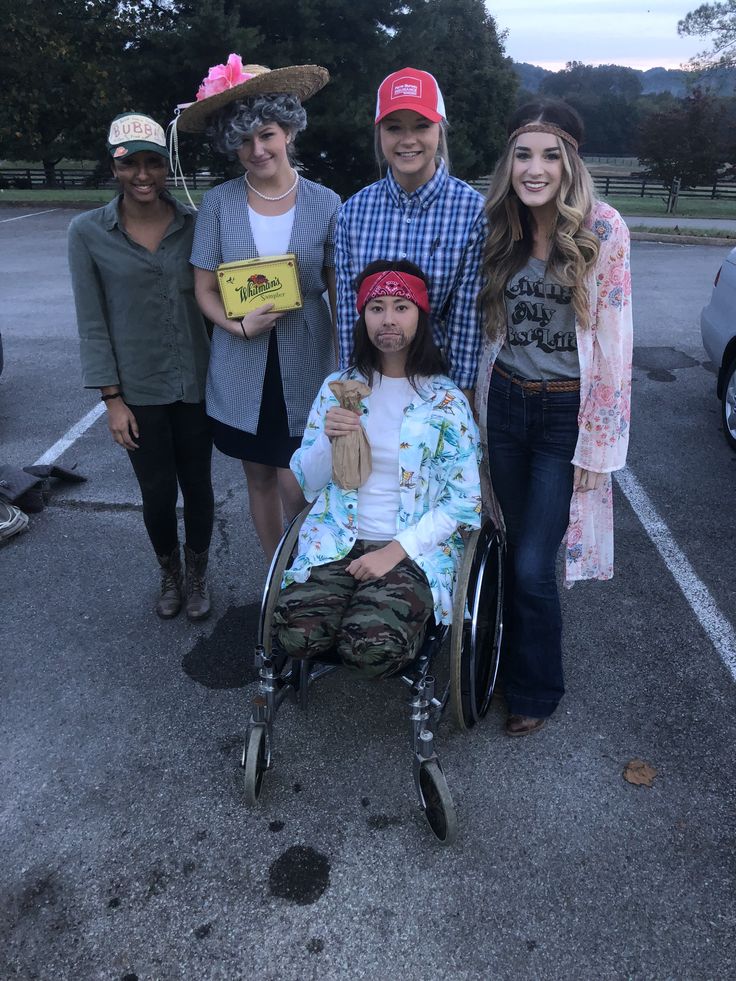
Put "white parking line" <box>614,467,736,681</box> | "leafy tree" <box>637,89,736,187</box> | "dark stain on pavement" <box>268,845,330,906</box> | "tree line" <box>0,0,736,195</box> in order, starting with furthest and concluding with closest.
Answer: "leafy tree" <box>637,89,736,187</box>, "tree line" <box>0,0,736,195</box>, "white parking line" <box>614,467,736,681</box>, "dark stain on pavement" <box>268,845,330,906</box>

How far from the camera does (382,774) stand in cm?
260

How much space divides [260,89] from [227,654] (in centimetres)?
207

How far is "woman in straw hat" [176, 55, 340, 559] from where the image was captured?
8.56 feet

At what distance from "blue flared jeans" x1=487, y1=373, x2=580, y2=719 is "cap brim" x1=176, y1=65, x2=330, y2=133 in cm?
117

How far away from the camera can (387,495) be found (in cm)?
259

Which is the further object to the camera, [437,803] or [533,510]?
[533,510]

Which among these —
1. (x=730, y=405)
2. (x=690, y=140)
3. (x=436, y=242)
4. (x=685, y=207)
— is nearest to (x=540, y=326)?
(x=436, y=242)

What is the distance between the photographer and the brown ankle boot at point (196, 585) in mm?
3430

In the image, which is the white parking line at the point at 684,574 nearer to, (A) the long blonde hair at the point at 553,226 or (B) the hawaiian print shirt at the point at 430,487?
(B) the hawaiian print shirt at the point at 430,487

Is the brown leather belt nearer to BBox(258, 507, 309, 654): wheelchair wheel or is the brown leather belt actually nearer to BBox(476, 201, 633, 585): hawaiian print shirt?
BBox(476, 201, 633, 585): hawaiian print shirt

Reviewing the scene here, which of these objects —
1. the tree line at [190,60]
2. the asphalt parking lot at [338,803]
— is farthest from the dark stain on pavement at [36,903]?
the tree line at [190,60]

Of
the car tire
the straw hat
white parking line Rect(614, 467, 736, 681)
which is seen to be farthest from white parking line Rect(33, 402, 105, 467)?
the car tire

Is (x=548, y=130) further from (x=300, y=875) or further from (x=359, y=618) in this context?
(x=300, y=875)

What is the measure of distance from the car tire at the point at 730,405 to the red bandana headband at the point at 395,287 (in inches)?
135
